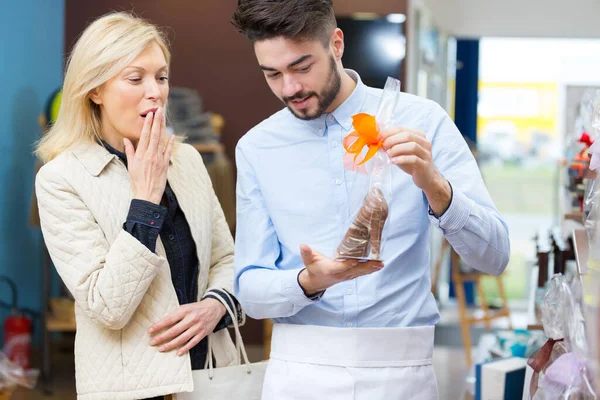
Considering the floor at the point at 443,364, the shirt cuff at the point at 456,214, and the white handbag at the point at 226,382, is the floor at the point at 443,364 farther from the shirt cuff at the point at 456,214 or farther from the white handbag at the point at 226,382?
the shirt cuff at the point at 456,214

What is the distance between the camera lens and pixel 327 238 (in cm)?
187

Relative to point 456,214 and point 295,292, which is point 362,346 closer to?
point 295,292

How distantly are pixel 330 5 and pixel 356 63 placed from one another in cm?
390

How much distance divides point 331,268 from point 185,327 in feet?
2.16

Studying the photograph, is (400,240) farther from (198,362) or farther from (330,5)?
(198,362)

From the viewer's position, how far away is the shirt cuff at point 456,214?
5.37ft

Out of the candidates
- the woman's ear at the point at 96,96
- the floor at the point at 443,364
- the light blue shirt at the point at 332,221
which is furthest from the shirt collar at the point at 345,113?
the floor at the point at 443,364

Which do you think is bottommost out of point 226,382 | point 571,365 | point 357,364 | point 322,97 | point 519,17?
point 226,382

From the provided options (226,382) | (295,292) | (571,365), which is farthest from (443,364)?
(571,365)

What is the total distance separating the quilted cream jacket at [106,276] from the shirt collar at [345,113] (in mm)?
502

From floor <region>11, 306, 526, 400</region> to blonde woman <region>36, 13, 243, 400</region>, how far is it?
8.02 ft

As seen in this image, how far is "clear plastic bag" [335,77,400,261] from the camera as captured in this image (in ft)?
5.32

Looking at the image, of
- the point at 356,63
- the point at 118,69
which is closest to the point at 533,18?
the point at 356,63

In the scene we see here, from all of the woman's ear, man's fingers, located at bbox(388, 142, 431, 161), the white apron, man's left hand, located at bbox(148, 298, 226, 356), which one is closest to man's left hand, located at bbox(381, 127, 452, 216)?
man's fingers, located at bbox(388, 142, 431, 161)
